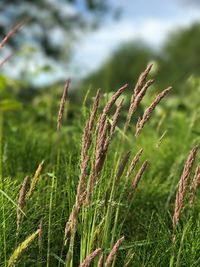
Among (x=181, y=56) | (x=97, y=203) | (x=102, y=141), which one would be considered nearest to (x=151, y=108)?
(x=102, y=141)

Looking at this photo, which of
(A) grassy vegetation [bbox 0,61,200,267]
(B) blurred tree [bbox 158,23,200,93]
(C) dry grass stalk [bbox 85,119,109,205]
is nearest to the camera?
(C) dry grass stalk [bbox 85,119,109,205]

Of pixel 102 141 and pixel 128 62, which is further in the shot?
pixel 128 62

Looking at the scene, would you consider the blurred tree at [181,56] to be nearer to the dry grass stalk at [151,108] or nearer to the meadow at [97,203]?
the meadow at [97,203]

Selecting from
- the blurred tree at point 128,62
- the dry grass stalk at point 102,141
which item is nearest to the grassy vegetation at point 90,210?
the dry grass stalk at point 102,141

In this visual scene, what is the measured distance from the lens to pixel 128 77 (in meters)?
53.8

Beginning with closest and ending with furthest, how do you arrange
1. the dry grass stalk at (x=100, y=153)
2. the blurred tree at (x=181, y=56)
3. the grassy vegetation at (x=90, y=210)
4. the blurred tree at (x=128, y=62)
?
the dry grass stalk at (x=100, y=153) → the grassy vegetation at (x=90, y=210) → the blurred tree at (x=181, y=56) → the blurred tree at (x=128, y=62)

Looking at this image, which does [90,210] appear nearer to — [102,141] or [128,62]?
[102,141]

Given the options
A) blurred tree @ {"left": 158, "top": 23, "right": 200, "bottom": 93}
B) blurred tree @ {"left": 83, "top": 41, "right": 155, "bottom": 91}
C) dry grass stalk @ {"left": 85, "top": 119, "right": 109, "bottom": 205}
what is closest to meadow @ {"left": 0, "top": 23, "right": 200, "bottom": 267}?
dry grass stalk @ {"left": 85, "top": 119, "right": 109, "bottom": 205}

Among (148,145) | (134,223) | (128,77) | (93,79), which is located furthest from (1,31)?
(128,77)

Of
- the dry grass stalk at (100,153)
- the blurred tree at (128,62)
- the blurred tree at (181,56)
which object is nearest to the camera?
the dry grass stalk at (100,153)

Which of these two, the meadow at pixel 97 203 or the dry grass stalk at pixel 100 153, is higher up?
the dry grass stalk at pixel 100 153

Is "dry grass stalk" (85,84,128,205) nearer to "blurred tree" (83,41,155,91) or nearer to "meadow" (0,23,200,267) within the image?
"meadow" (0,23,200,267)

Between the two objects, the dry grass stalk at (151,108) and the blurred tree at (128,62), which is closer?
the dry grass stalk at (151,108)

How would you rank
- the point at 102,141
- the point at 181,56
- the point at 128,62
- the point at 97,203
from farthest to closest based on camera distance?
1. the point at 128,62
2. the point at 181,56
3. the point at 97,203
4. the point at 102,141
